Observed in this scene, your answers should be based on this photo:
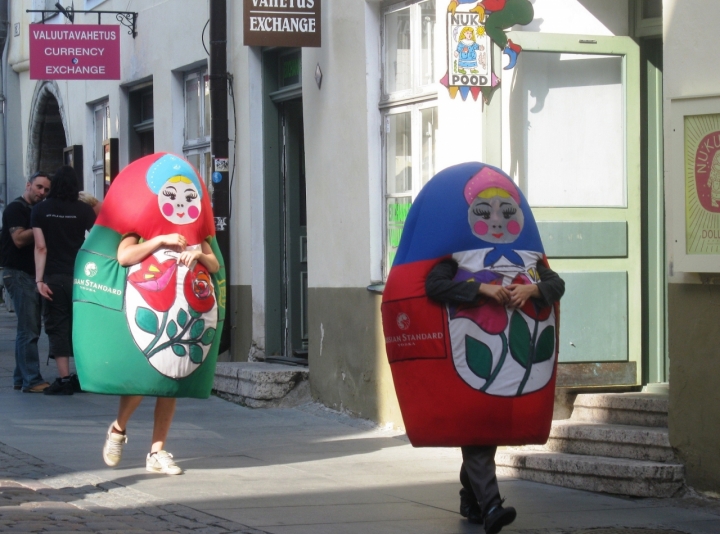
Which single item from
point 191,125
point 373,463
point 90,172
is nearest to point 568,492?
point 373,463

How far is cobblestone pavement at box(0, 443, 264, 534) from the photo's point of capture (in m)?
5.82

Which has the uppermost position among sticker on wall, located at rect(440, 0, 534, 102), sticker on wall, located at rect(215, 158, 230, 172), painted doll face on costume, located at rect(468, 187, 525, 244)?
sticker on wall, located at rect(440, 0, 534, 102)

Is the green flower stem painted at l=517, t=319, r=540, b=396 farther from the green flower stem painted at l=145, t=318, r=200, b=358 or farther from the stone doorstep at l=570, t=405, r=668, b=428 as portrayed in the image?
the green flower stem painted at l=145, t=318, r=200, b=358

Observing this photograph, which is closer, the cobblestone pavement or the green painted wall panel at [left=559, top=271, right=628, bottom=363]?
the cobblestone pavement

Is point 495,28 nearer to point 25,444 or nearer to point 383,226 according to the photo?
point 383,226

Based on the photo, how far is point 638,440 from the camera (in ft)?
23.7

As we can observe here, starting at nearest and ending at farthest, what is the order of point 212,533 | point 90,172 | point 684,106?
1. point 212,533
2. point 684,106
3. point 90,172

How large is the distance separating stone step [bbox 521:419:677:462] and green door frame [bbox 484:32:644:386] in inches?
19.2

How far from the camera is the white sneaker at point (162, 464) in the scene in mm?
7316

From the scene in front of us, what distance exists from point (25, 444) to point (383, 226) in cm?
317

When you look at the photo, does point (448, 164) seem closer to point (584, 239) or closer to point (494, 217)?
point (584, 239)

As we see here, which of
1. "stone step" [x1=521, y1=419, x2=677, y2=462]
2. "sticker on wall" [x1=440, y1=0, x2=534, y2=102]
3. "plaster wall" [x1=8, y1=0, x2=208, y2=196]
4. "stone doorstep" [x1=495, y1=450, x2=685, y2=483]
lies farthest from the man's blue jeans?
"stone step" [x1=521, y1=419, x2=677, y2=462]

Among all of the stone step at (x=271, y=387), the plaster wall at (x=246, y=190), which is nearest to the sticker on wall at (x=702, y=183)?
the stone step at (x=271, y=387)

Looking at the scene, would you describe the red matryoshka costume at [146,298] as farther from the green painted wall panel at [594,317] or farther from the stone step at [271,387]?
the stone step at [271,387]
